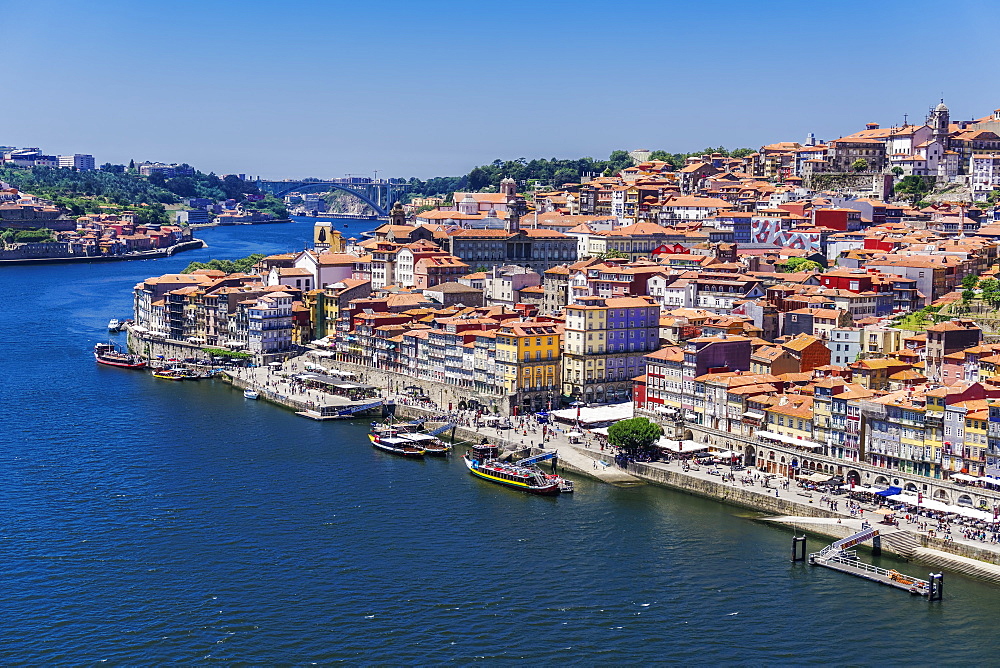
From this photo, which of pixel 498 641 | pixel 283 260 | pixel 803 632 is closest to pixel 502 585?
pixel 498 641

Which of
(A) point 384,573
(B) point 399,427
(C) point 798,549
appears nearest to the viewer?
(A) point 384,573

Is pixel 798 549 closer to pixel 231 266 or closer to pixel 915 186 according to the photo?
pixel 915 186

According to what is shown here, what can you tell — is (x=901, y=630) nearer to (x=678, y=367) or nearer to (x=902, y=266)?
(x=678, y=367)

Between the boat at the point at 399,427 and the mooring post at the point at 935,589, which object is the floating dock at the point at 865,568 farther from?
the boat at the point at 399,427

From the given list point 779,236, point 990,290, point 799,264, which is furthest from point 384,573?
point 779,236

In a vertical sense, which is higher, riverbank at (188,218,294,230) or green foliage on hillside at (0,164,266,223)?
green foliage on hillside at (0,164,266,223)

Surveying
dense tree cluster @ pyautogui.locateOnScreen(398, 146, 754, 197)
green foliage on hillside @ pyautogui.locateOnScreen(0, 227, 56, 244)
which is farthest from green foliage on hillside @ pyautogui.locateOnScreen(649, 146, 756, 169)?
green foliage on hillside @ pyautogui.locateOnScreen(0, 227, 56, 244)

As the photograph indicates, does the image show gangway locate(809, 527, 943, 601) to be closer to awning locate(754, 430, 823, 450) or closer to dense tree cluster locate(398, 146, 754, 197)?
awning locate(754, 430, 823, 450)

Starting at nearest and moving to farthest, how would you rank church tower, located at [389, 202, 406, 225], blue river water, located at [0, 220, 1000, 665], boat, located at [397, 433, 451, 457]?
blue river water, located at [0, 220, 1000, 665]
boat, located at [397, 433, 451, 457]
church tower, located at [389, 202, 406, 225]
